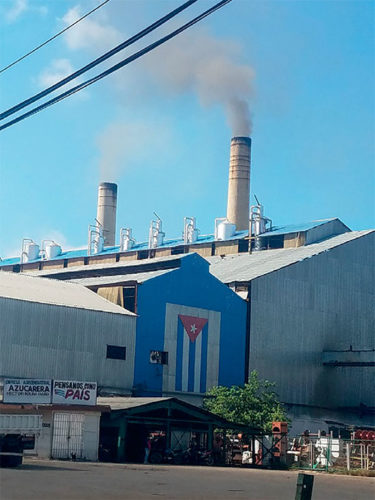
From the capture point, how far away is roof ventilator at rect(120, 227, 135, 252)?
94.7 metres

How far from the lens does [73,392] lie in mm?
43688

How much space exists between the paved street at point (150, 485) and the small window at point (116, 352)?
18.9 meters

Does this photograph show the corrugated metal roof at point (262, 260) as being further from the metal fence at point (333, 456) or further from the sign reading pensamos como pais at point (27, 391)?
the sign reading pensamos como pais at point (27, 391)

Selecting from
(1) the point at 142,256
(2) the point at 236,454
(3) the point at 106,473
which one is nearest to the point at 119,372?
(2) the point at 236,454

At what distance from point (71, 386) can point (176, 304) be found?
1910 cm

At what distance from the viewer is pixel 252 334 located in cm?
6512

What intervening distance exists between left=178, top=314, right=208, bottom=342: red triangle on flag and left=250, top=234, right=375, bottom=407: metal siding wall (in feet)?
14.6

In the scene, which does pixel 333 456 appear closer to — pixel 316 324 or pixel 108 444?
pixel 108 444

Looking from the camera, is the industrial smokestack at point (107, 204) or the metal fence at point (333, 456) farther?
the industrial smokestack at point (107, 204)

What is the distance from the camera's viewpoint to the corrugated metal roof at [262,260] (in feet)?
223

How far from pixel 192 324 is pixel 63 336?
10500 mm

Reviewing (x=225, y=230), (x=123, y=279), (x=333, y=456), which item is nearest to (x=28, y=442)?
(x=333, y=456)

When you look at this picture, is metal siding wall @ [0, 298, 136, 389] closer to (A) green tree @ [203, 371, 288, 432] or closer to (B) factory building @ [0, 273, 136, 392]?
(B) factory building @ [0, 273, 136, 392]

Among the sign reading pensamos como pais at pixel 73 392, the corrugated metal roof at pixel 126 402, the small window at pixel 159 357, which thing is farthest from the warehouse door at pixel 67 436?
the small window at pixel 159 357
